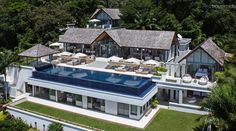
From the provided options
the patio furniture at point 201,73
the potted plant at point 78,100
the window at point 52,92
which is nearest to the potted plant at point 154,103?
the patio furniture at point 201,73

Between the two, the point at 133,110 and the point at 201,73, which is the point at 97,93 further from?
the point at 201,73

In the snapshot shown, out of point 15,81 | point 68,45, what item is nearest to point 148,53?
point 68,45

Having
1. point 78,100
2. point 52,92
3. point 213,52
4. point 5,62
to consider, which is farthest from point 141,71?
point 5,62

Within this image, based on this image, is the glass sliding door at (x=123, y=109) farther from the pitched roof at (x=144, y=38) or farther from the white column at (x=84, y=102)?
the pitched roof at (x=144, y=38)

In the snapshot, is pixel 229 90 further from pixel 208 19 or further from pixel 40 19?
pixel 40 19

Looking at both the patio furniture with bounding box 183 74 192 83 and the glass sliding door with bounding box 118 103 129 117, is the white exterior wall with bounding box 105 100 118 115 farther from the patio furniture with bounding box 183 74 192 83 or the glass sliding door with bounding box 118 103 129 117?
the patio furniture with bounding box 183 74 192 83

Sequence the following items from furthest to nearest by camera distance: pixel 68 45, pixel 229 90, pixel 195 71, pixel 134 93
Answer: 1. pixel 68 45
2. pixel 195 71
3. pixel 134 93
4. pixel 229 90

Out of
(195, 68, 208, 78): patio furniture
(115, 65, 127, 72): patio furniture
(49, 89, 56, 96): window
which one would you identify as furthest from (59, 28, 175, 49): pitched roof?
(49, 89, 56, 96): window
